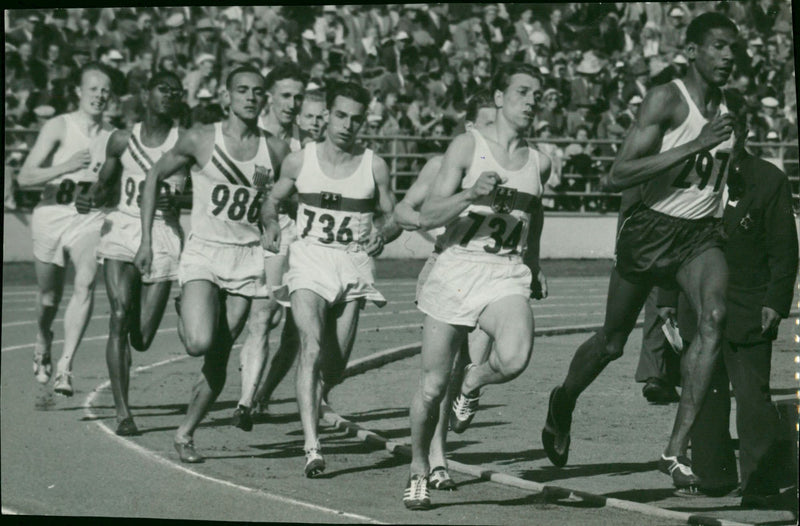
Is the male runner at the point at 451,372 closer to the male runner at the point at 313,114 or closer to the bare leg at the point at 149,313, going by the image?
the male runner at the point at 313,114

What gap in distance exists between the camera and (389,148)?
1819 cm

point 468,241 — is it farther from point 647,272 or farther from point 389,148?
point 389,148

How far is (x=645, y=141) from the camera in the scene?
7.20 m

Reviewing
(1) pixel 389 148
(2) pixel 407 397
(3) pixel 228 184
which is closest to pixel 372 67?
(1) pixel 389 148

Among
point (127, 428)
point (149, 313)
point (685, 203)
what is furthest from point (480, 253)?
point (149, 313)

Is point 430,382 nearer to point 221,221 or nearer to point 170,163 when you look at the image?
point 221,221

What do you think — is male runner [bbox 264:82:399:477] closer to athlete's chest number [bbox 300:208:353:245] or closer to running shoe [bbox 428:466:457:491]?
athlete's chest number [bbox 300:208:353:245]

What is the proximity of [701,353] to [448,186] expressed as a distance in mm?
1423

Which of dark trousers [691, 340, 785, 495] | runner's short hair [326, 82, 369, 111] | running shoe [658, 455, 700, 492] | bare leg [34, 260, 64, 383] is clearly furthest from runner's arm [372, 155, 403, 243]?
bare leg [34, 260, 64, 383]

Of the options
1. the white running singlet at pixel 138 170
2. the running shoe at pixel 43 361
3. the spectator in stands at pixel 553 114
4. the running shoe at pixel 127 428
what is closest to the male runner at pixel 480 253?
the running shoe at pixel 127 428

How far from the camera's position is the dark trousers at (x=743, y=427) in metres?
7.13

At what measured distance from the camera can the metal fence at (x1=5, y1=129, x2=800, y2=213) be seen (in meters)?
16.5

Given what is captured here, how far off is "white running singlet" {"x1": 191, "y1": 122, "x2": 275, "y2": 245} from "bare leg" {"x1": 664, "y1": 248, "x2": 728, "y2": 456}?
2.95 metres

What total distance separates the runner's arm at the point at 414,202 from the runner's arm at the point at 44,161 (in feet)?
10.9
